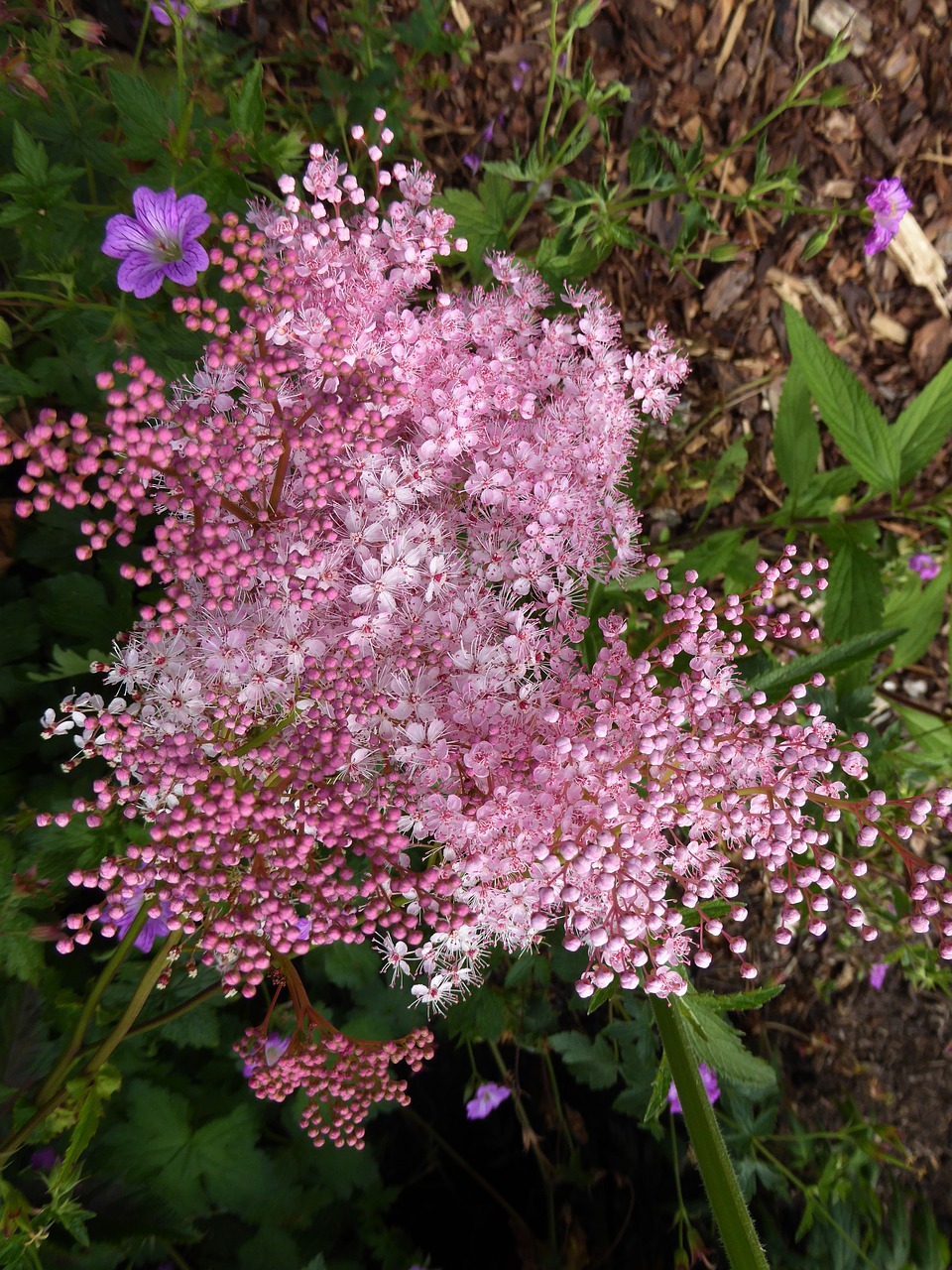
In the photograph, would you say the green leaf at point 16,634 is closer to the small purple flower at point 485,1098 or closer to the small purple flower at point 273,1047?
the small purple flower at point 273,1047

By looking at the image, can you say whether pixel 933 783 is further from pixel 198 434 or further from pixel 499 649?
pixel 198 434

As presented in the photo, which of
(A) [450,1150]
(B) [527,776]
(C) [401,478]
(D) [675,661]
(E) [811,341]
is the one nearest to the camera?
(B) [527,776]

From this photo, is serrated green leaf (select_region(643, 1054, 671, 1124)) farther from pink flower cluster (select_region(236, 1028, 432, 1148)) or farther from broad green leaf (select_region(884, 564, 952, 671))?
broad green leaf (select_region(884, 564, 952, 671))

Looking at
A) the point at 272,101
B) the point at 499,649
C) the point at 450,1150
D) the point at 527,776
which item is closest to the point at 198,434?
the point at 499,649

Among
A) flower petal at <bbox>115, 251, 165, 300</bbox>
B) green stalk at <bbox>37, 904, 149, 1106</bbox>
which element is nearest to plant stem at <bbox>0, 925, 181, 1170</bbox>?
green stalk at <bbox>37, 904, 149, 1106</bbox>

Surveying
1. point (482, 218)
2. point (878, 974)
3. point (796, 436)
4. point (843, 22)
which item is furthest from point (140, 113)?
point (878, 974)

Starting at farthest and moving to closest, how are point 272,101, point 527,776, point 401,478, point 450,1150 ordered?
point 272,101
point 450,1150
point 401,478
point 527,776

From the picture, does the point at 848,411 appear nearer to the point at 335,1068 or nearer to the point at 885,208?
the point at 885,208
